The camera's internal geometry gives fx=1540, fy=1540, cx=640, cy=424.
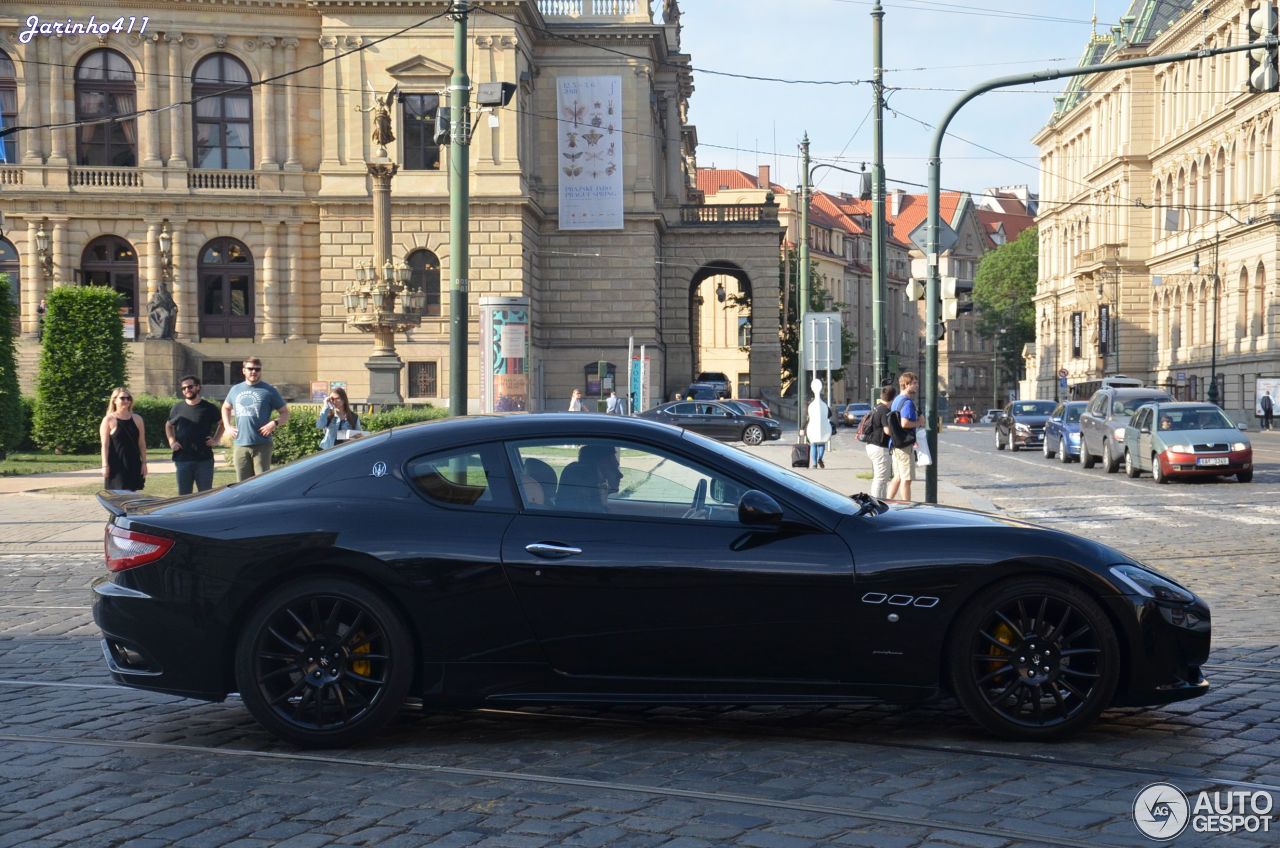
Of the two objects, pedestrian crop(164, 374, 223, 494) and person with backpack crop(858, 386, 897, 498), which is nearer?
pedestrian crop(164, 374, 223, 494)

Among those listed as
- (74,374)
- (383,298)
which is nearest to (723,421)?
(383,298)

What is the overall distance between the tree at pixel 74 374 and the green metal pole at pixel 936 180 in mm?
23122

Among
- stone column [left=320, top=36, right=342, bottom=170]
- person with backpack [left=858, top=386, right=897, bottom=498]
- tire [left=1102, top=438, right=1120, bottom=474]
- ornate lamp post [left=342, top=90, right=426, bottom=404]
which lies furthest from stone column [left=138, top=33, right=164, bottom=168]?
person with backpack [left=858, top=386, right=897, bottom=498]

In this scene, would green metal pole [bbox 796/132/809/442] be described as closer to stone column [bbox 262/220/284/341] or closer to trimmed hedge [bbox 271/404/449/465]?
trimmed hedge [bbox 271/404/449/465]

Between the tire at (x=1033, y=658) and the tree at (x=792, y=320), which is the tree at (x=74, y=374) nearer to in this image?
the tire at (x=1033, y=658)

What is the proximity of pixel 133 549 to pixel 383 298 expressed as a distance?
32503 mm

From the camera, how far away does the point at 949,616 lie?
655 centimetres

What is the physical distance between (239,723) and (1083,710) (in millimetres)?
3876

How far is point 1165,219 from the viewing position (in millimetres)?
92062

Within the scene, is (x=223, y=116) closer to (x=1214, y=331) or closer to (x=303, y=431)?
(x=303, y=431)

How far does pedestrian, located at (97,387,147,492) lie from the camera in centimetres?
1566

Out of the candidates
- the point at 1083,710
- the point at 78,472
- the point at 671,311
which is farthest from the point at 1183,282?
the point at 1083,710

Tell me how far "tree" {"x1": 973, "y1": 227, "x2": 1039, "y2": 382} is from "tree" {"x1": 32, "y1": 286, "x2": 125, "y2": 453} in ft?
335

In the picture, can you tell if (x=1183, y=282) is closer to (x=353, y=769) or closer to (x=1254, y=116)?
(x=1254, y=116)
